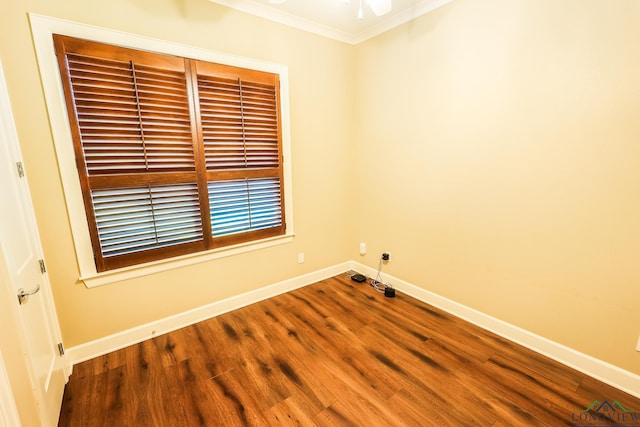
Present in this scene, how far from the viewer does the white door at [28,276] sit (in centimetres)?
128

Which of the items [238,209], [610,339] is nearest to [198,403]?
[238,209]

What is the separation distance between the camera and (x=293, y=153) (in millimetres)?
2855

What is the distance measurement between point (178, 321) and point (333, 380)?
1446 millimetres

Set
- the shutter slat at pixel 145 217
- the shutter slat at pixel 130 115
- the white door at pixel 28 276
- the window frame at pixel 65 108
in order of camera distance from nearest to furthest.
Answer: the white door at pixel 28 276
the window frame at pixel 65 108
the shutter slat at pixel 130 115
the shutter slat at pixel 145 217

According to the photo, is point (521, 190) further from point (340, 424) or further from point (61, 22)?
point (61, 22)

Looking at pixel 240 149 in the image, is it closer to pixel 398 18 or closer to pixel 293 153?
pixel 293 153

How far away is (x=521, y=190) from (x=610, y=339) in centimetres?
108

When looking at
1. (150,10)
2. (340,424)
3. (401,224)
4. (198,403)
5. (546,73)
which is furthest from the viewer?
(401,224)

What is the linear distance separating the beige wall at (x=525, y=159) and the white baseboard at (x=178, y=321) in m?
1.31

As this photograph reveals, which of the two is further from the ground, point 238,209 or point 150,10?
point 150,10

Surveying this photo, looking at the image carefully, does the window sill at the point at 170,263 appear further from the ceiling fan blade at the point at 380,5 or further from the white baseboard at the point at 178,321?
the ceiling fan blade at the point at 380,5

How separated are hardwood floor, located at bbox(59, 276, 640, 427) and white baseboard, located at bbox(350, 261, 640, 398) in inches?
2.4

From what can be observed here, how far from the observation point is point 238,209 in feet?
8.43

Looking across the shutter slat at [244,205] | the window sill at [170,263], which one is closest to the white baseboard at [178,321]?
the window sill at [170,263]
